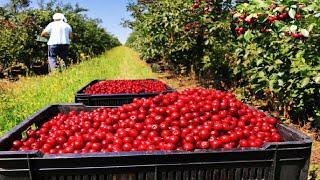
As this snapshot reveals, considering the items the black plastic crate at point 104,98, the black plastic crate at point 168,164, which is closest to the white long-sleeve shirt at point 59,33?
the black plastic crate at point 104,98

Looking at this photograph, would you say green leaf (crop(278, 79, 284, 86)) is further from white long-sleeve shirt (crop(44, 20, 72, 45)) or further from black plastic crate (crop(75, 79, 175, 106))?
white long-sleeve shirt (crop(44, 20, 72, 45))

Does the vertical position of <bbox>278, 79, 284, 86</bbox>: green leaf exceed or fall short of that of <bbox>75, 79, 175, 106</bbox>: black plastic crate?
it exceeds it

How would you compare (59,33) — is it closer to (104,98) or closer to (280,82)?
(104,98)

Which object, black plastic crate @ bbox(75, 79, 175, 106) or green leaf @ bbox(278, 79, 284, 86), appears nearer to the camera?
black plastic crate @ bbox(75, 79, 175, 106)

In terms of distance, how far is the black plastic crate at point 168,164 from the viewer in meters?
1.90

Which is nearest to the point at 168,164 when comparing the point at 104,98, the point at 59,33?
the point at 104,98

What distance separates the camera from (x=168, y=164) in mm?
1958

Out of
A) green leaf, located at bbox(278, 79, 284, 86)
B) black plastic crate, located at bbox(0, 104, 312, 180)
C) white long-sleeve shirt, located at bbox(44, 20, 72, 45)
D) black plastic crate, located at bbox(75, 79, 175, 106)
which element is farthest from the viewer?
white long-sleeve shirt, located at bbox(44, 20, 72, 45)

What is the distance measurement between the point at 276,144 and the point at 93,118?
4.04ft

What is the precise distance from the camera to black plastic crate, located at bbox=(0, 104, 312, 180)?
6.25 feet

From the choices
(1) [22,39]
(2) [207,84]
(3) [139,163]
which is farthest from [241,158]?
(1) [22,39]

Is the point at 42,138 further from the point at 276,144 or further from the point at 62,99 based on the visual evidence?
the point at 62,99

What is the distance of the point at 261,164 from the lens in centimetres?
203

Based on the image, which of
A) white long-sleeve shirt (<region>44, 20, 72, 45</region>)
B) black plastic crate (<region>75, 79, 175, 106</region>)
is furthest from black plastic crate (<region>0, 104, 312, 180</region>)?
white long-sleeve shirt (<region>44, 20, 72, 45</region>)
